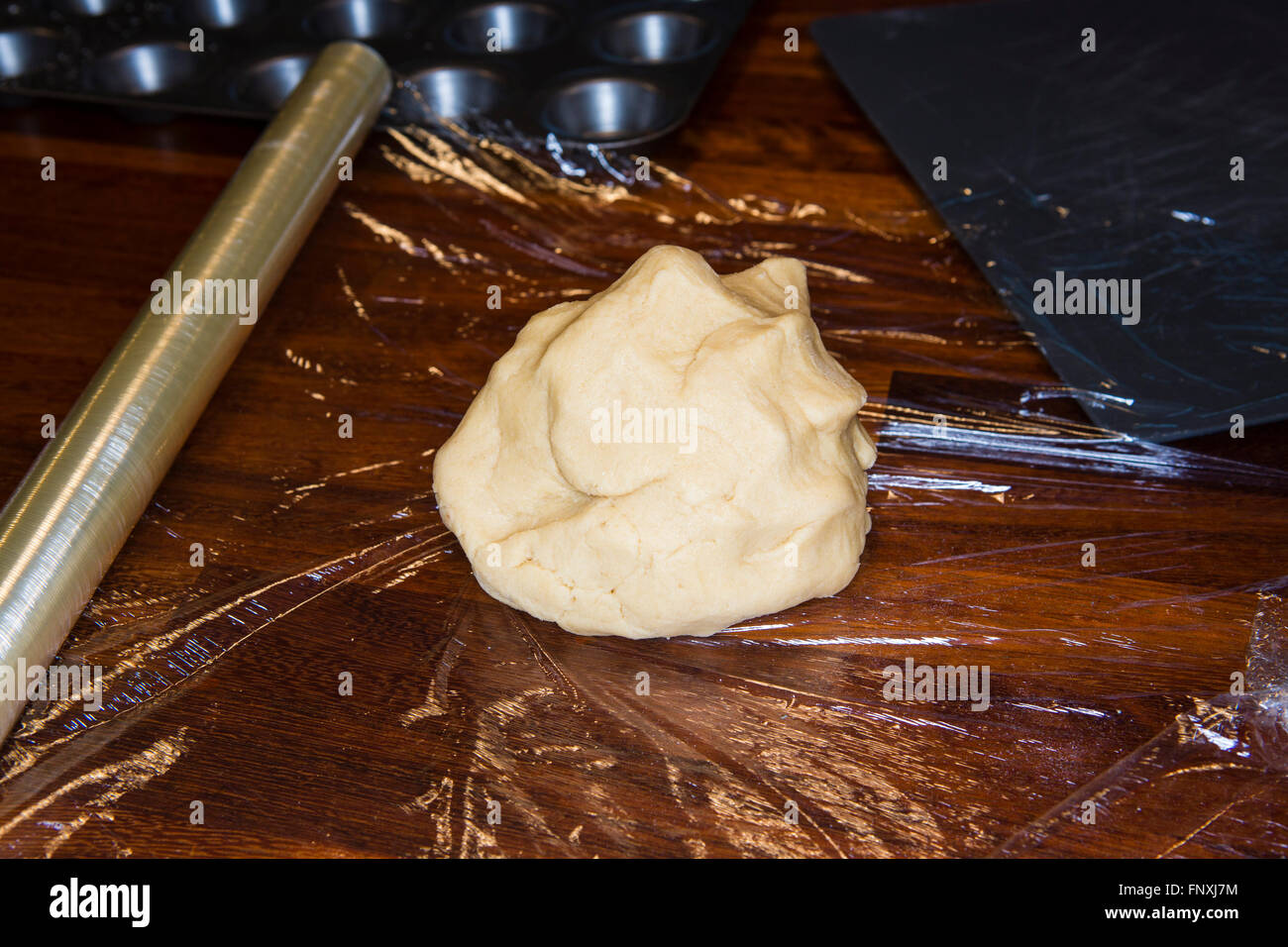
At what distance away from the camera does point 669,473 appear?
1405mm

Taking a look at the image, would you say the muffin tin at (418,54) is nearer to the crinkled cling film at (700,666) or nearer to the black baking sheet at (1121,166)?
the black baking sheet at (1121,166)

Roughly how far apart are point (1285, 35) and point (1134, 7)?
0.95 feet

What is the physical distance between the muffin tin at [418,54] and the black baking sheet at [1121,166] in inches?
14.6

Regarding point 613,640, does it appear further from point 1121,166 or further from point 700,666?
point 1121,166

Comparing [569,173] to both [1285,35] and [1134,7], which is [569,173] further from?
[1285,35]

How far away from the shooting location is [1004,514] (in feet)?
5.37

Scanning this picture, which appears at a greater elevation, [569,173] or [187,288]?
[569,173]

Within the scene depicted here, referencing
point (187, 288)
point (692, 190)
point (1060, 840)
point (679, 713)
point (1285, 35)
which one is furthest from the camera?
point (1285, 35)

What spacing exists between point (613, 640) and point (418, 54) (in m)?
1.41

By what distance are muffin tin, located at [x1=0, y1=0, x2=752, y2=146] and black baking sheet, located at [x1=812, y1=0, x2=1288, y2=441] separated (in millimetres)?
370

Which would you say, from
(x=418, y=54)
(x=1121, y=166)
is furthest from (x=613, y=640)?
(x=418, y=54)

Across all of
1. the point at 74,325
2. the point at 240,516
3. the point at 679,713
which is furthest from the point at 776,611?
the point at 74,325

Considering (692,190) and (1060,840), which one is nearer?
(1060,840)

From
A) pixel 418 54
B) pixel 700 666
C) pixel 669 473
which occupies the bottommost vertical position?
pixel 700 666
